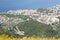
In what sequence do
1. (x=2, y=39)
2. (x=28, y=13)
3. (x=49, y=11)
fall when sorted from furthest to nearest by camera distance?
(x=49, y=11) < (x=28, y=13) < (x=2, y=39)

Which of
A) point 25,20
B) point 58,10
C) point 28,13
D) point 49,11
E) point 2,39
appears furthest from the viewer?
point 58,10

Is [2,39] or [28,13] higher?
[2,39]

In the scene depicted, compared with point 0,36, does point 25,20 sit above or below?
below

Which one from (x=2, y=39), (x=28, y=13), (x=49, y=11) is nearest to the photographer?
(x=2, y=39)

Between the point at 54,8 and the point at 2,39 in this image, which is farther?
the point at 54,8

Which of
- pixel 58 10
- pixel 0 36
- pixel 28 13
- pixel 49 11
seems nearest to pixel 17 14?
pixel 28 13

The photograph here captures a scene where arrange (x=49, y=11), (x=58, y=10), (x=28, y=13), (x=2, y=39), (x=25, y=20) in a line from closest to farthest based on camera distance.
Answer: (x=2, y=39) < (x=25, y=20) < (x=28, y=13) < (x=49, y=11) < (x=58, y=10)

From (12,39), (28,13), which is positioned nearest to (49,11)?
(28,13)

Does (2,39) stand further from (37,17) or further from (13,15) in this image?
(37,17)

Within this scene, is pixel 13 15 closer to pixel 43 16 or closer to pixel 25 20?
pixel 25 20
